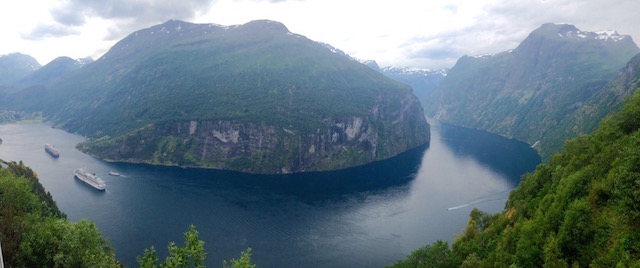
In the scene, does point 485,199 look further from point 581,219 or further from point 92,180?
point 92,180

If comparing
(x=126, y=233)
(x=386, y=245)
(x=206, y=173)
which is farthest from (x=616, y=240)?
(x=206, y=173)

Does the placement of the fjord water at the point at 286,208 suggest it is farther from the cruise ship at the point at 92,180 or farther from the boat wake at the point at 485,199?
the cruise ship at the point at 92,180

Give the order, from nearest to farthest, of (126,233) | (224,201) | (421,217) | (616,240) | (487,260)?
(616,240)
(487,260)
(126,233)
(421,217)
(224,201)

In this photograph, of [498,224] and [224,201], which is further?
[224,201]

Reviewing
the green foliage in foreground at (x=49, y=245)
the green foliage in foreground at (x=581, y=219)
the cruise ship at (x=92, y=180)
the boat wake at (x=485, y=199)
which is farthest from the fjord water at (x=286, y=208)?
the green foliage in foreground at (x=49, y=245)

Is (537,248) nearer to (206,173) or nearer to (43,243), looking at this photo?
(43,243)

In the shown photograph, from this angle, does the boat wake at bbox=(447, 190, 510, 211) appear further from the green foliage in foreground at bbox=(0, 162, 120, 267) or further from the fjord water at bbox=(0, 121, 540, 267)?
the green foliage in foreground at bbox=(0, 162, 120, 267)

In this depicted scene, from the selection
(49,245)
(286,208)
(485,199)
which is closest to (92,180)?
(286,208)
